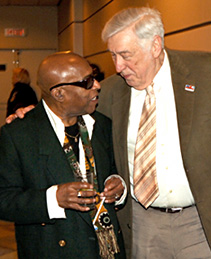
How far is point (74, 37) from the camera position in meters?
9.05

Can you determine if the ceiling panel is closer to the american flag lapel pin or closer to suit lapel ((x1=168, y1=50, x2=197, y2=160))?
suit lapel ((x1=168, y1=50, x2=197, y2=160))

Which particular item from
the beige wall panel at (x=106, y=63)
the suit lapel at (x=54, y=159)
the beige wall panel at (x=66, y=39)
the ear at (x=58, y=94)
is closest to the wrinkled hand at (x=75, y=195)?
the suit lapel at (x=54, y=159)

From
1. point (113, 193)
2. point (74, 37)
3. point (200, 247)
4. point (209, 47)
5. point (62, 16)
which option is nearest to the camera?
point (113, 193)

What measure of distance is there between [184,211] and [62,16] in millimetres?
9406

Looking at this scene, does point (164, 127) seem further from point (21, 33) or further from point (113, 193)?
point (21, 33)

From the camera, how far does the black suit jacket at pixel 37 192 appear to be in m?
1.83

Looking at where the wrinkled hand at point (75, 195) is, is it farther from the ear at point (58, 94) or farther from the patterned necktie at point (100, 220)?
→ the ear at point (58, 94)

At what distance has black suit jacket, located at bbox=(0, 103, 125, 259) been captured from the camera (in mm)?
1827

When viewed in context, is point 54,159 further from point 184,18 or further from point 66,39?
point 66,39

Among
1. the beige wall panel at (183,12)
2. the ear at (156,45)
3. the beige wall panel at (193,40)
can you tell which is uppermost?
the beige wall panel at (183,12)

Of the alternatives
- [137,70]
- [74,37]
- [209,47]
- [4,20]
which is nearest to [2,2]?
[4,20]

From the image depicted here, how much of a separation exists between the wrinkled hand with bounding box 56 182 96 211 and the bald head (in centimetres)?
46

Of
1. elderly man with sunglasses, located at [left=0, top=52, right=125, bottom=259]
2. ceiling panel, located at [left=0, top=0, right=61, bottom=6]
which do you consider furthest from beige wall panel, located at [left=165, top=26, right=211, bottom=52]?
ceiling panel, located at [left=0, top=0, right=61, bottom=6]

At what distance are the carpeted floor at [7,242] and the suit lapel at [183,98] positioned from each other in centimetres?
286
